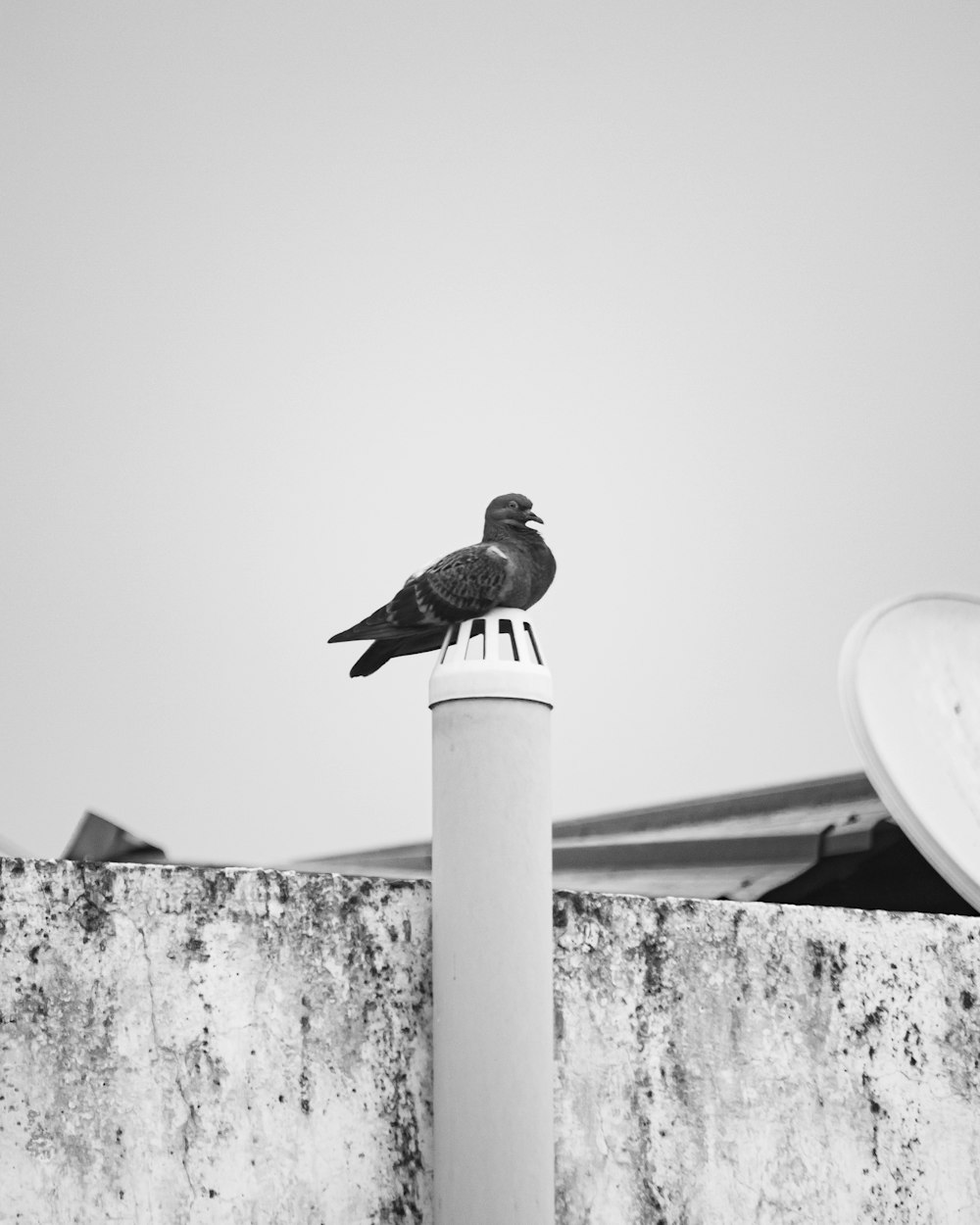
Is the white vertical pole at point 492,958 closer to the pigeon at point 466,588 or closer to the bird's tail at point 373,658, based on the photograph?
the pigeon at point 466,588

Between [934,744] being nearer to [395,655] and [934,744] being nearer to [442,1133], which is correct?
[395,655]

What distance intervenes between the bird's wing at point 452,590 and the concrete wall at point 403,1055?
2.83ft

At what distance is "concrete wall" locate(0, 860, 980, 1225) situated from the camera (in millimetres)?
3457

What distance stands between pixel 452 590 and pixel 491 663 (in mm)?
437

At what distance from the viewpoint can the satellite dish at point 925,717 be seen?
17.0 ft

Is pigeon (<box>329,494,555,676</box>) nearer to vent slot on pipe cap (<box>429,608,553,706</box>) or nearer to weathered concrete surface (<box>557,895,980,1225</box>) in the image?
vent slot on pipe cap (<box>429,608,553,706</box>)

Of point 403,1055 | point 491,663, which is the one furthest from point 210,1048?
point 491,663

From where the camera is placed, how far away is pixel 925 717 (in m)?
5.98

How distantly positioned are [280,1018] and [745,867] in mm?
3437

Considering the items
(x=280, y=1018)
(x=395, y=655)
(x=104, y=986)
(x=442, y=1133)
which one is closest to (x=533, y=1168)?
(x=442, y=1133)

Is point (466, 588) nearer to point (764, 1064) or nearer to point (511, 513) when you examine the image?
point (511, 513)

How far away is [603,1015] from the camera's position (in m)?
4.14

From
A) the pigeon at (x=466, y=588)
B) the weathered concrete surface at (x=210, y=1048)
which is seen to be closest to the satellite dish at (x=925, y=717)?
the pigeon at (x=466, y=588)

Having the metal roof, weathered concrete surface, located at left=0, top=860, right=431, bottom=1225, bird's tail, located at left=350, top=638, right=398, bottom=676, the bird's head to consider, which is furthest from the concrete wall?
the metal roof
